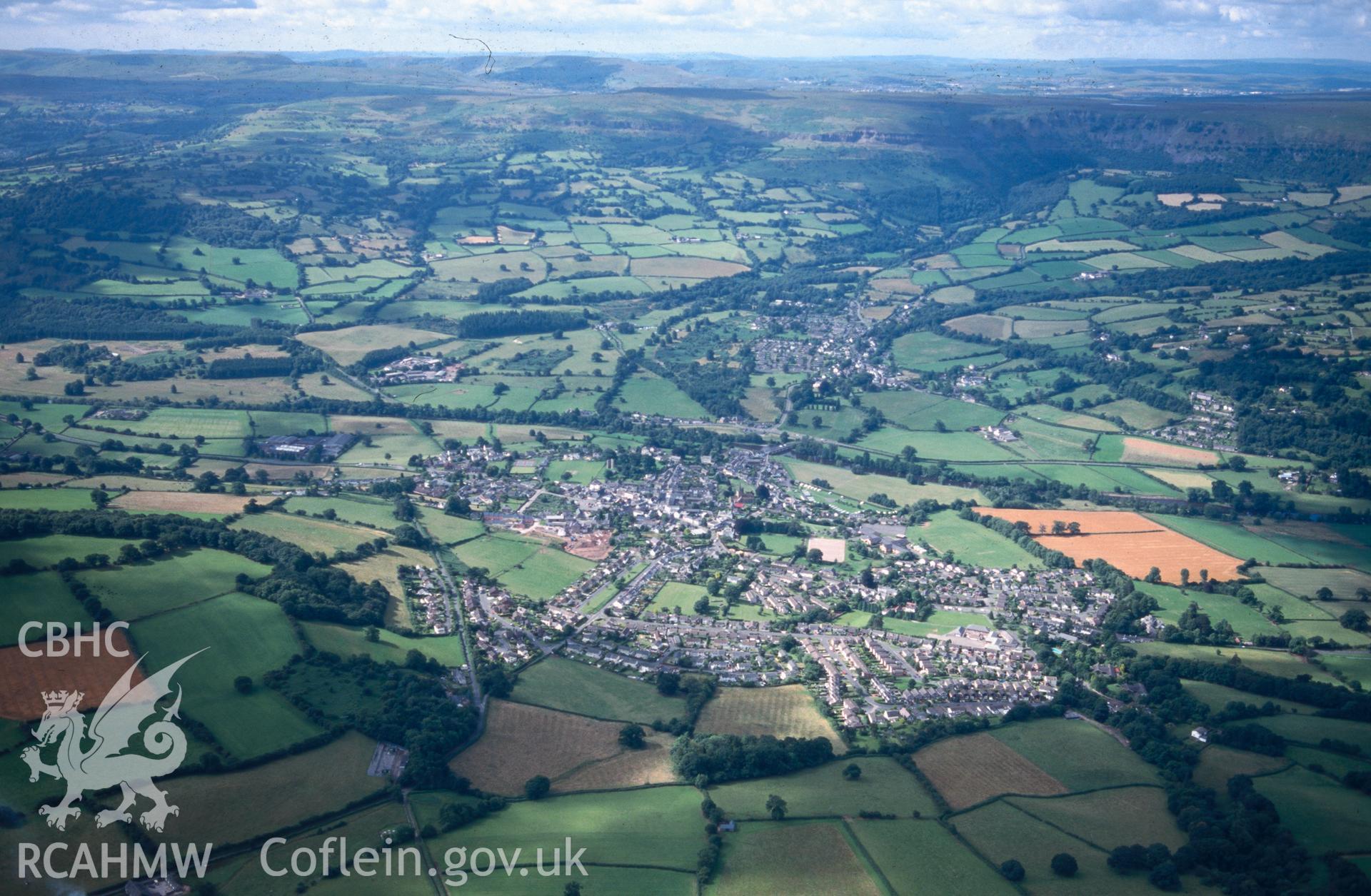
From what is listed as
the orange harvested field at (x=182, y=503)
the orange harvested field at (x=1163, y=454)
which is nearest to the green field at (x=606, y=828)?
the orange harvested field at (x=182, y=503)

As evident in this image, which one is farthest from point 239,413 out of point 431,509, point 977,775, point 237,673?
point 977,775

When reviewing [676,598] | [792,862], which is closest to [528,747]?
[792,862]

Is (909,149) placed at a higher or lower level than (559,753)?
higher

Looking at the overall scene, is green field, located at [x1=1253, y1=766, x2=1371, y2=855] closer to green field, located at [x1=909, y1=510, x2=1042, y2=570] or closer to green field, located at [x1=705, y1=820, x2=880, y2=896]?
green field, located at [x1=705, y1=820, x2=880, y2=896]

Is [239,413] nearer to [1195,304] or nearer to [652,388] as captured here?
[652,388]

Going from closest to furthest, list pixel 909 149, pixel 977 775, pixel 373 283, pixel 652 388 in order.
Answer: pixel 977 775
pixel 652 388
pixel 373 283
pixel 909 149

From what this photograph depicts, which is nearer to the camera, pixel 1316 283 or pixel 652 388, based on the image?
pixel 652 388

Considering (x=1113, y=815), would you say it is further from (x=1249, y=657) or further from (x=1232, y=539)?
(x=1232, y=539)

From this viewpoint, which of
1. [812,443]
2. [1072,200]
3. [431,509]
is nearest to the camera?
[431,509]
